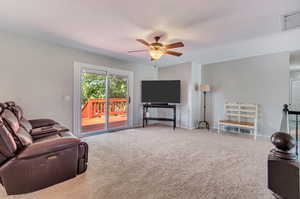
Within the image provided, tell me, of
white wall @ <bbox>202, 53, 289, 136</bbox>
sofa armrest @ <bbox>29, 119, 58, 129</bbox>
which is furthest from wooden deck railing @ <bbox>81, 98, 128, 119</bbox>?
white wall @ <bbox>202, 53, 289, 136</bbox>

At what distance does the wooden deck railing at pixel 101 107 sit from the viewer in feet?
15.6

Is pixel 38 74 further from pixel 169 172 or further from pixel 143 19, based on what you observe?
pixel 169 172

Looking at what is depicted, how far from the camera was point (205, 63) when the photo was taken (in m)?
5.44

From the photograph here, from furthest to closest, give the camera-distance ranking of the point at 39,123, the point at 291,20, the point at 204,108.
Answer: the point at 204,108 → the point at 39,123 → the point at 291,20

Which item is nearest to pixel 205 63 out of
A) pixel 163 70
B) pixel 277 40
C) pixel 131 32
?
pixel 163 70

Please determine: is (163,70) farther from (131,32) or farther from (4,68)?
(4,68)

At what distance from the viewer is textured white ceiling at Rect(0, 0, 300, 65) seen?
2.09 metres

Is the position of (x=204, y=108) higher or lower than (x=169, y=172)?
higher

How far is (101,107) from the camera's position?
4.83 meters

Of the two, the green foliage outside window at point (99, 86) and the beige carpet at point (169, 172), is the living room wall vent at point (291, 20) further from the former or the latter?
the green foliage outside window at point (99, 86)

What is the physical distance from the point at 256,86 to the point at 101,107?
15.6 feet

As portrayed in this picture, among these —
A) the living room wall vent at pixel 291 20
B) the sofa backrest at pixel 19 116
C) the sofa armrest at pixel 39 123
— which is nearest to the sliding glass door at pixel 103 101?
the sofa armrest at pixel 39 123

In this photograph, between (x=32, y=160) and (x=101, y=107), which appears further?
(x=101, y=107)

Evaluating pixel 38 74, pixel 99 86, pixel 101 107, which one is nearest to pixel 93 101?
pixel 101 107
